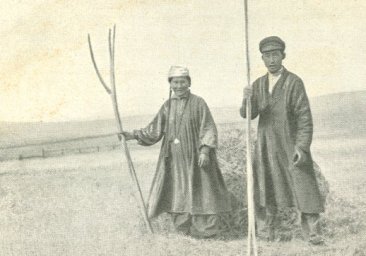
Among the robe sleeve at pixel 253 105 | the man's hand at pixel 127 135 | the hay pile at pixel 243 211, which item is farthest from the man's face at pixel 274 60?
the man's hand at pixel 127 135

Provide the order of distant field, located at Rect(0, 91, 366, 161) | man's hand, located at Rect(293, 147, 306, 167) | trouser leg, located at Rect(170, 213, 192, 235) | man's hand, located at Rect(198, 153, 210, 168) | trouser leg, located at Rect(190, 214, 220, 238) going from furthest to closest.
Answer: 1. distant field, located at Rect(0, 91, 366, 161)
2. trouser leg, located at Rect(170, 213, 192, 235)
3. trouser leg, located at Rect(190, 214, 220, 238)
4. man's hand, located at Rect(198, 153, 210, 168)
5. man's hand, located at Rect(293, 147, 306, 167)

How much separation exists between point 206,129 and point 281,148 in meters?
0.66

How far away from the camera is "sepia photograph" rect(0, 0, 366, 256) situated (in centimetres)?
571

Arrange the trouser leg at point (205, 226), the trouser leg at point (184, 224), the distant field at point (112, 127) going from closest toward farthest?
the trouser leg at point (205, 226)
the trouser leg at point (184, 224)
the distant field at point (112, 127)

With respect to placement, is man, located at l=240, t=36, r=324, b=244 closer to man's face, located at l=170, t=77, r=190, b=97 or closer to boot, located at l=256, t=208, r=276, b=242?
boot, located at l=256, t=208, r=276, b=242

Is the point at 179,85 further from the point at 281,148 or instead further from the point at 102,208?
the point at 102,208

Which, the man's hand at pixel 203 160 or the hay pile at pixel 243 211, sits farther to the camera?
the hay pile at pixel 243 211

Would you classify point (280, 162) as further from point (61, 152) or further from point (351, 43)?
point (61, 152)

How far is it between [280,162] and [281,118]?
1.23 ft

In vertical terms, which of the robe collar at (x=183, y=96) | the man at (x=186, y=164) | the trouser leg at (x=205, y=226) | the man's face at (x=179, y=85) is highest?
the man's face at (x=179, y=85)

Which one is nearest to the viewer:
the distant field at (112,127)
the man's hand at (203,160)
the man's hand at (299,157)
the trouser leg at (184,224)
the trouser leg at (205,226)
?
the man's hand at (299,157)

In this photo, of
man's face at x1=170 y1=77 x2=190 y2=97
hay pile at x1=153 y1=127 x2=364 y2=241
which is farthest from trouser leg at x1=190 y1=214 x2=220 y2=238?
man's face at x1=170 y1=77 x2=190 y2=97

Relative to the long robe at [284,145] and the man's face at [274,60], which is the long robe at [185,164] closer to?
the long robe at [284,145]

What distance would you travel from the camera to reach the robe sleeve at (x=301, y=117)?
5.45 meters
